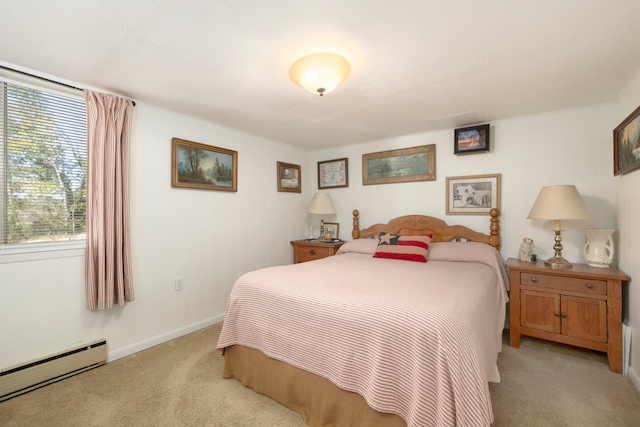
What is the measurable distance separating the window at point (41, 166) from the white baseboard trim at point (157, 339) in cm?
99

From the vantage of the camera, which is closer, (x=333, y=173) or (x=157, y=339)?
(x=157, y=339)

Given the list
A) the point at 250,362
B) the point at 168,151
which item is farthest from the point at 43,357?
the point at 168,151

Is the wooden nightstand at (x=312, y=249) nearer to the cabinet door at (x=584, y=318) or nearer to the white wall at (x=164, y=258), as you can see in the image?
the white wall at (x=164, y=258)

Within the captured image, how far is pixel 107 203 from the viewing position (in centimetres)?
217

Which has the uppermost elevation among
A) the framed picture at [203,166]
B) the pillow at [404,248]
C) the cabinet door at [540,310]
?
the framed picture at [203,166]

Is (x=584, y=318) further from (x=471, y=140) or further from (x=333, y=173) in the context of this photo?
(x=333, y=173)

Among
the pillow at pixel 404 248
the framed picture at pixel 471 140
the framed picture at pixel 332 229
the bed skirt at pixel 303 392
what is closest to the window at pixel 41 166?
the bed skirt at pixel 303 392

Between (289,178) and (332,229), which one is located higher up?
(289,178)

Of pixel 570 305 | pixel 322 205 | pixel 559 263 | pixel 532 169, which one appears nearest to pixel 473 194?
pixel 532 169

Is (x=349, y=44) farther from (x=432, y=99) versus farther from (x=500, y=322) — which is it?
(x=500, y=322)

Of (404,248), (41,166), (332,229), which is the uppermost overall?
(41,166)

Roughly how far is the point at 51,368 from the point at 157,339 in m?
0.72

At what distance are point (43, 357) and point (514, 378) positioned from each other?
10.8 feet

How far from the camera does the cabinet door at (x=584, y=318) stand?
2117 millimetres
